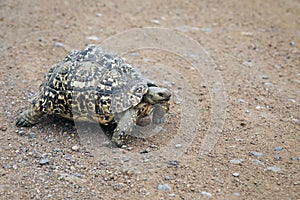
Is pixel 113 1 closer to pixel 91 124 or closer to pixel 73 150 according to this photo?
pixel 91 124

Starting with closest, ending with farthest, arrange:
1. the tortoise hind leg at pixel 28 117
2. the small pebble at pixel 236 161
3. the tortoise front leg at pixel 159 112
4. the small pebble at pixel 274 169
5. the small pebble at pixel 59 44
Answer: the small pebble at pixel 274 169, the small pebble at pixel 236 161, the tortoise hind leg at pixel 28 117, the tortoise front leg at pixel 159 112, the small pebble at pixel 59 44

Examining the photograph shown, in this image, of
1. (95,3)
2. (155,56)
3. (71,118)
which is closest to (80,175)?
(71,118)

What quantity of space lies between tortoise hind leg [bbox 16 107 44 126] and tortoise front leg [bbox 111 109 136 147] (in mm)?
Answer: 1171

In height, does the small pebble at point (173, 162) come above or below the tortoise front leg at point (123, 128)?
below

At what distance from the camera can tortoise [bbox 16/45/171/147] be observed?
217 inches

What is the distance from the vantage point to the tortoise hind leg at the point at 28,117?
5.80 meters

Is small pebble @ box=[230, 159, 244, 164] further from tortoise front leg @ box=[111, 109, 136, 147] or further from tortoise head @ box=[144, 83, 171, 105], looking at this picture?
tortoise front leg @ box=[111, 109, 136, 147]

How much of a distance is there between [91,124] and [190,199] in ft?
6.66

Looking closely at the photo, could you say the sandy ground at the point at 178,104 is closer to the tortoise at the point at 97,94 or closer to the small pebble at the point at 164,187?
the small pebble at the point at 164,187

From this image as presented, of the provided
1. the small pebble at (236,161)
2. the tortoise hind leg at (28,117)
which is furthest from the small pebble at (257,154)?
the tortoise hind leg at (28,117)

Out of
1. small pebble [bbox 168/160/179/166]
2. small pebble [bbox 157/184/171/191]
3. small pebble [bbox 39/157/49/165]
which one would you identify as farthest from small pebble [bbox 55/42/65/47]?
small pebble [bbox 157/184/171/191]

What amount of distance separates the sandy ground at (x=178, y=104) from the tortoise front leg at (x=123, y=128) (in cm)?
13

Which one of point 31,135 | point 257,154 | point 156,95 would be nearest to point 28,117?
point 31,135

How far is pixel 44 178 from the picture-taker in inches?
192
